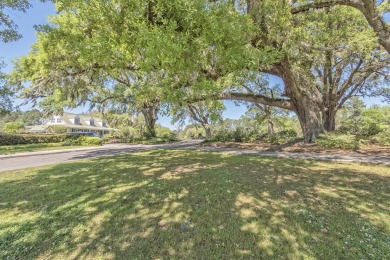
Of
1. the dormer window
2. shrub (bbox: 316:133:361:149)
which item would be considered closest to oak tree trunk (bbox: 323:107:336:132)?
shrub (bbox: 316:133:361:149)

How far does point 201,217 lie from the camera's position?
146 inches

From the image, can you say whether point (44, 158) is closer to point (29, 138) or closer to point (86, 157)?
point (86, 157)

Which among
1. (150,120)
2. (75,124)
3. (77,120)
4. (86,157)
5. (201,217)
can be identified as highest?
(77,120)

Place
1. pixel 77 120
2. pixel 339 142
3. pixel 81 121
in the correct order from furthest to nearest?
pixel 81 121 < pixel 77 120 < pixel 339 142

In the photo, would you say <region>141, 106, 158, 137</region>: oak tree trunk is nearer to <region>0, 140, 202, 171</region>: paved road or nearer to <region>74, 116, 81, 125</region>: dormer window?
<region>0, 140, 202, 171</region>: paved road

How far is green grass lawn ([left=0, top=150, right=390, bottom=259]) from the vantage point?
286 centimetres

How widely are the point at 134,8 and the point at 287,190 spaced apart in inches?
222

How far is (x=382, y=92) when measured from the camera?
17469 mm

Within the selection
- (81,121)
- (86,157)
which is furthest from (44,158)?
(81,121)

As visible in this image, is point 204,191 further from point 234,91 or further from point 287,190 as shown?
point 234,91

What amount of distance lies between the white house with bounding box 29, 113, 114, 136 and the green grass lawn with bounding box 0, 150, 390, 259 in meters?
44.3

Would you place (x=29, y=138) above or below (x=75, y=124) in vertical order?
below

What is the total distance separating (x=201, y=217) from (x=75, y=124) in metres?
51.6

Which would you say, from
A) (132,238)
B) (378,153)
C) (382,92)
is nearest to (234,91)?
(378,153)
